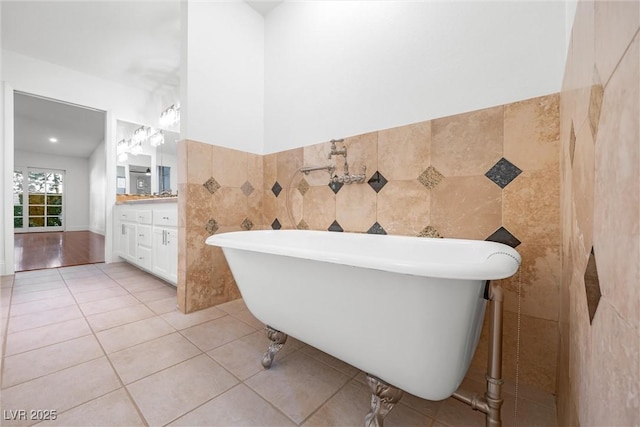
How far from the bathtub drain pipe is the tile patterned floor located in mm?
149

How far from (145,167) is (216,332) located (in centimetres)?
295

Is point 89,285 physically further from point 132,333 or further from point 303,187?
point 303,187

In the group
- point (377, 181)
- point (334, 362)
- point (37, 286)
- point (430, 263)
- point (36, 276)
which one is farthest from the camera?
point (36, 276)

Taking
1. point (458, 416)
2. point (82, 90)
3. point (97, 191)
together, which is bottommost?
point (458, 416)

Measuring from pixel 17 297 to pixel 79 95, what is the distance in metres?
2.35

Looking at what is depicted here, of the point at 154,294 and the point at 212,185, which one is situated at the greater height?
the point at 212,185

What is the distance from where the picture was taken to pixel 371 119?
1456 millimetres

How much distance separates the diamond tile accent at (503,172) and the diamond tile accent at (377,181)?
0.49m

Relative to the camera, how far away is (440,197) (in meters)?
1.18

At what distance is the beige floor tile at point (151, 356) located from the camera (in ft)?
3.39

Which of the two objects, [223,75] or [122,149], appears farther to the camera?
[122,149]

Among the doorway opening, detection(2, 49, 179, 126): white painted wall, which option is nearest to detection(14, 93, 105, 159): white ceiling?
the doorway opening

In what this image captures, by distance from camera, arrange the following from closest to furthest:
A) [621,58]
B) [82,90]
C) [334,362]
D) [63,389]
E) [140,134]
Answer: [621,58] < [63,389] < [334,362] < [82,90] < [140,134]
